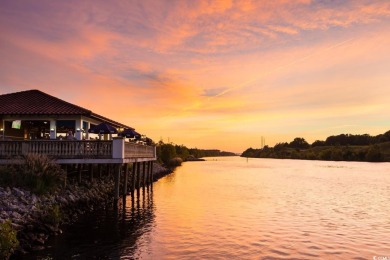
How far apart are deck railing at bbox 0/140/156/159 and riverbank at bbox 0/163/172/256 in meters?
2.40

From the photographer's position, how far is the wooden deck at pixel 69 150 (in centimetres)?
2318

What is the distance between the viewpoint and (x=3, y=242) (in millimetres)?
13172

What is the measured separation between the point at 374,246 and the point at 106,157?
1629cm

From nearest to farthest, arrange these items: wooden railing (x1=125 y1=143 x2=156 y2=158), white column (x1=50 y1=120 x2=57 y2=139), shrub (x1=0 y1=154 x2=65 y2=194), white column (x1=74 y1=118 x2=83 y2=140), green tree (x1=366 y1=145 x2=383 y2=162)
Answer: shrub (x1=0 y1=154 x2=65 y2=194) < wooden railing (x1=125 y1=143 x2=156 y2=158) < white column (x1=74 y1=118 x2=83 y2=140) < white column (x1=50 y1=120 x2=57 y2=139) < green tree (x1=366 y1=145 x2=383 y2=162)

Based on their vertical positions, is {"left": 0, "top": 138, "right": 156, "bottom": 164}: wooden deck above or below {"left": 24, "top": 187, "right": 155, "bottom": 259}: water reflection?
above

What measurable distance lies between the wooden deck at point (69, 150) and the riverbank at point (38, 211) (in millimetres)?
2251

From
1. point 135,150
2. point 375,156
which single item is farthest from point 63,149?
point 375,156

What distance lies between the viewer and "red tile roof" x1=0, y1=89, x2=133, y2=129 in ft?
96.6

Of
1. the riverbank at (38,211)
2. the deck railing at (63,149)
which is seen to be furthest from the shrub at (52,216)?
the deck railing at (63,149)

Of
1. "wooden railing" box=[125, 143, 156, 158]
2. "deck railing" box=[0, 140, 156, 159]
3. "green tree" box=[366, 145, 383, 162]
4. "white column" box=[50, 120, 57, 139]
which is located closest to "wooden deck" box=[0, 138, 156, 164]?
"deck railing" box=[0, 140, 156, 159]

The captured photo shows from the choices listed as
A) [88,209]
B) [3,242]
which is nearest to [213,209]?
[88,209]

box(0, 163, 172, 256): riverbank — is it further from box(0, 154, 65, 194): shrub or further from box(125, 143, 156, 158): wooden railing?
box(125, 143, 156, 158): wooden railing

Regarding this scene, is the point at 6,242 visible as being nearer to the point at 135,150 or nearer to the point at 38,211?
the point at 38,211

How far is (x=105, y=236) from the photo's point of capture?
739 inches
